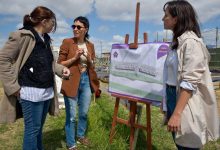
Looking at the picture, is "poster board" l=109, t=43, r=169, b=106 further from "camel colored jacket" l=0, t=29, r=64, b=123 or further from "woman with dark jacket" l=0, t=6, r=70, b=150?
"camel colored jacket" l=0, t=29, r=64, b=123

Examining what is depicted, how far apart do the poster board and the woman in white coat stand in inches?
35.7

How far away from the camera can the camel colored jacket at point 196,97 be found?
7.60ft

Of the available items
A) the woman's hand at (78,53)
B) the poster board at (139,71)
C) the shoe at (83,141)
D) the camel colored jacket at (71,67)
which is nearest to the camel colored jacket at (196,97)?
the poster board at (139,71)

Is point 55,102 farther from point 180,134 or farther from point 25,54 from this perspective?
point 180,134

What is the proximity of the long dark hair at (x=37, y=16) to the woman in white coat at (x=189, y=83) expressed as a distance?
127 centimetres

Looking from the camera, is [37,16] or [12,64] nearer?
[12,64]

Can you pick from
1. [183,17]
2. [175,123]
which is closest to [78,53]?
[183,17]

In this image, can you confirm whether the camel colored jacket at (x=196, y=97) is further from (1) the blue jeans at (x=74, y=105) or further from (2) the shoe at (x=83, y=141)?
(2) the shoe at (x=83, y=141)

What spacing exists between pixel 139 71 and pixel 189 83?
1.51 meters

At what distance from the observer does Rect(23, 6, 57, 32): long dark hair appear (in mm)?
3088

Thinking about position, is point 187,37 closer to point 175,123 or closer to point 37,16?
point 175,123

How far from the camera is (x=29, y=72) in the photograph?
9.95ft

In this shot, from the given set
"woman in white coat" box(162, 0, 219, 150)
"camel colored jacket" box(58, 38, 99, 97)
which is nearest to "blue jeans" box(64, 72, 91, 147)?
"camel colored jacket" box(58, 38, 99, 97)

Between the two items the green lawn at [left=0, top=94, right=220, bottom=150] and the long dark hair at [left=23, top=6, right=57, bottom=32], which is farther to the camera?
the green lawn at [left=0, top=94, right=220, bottom=150]
